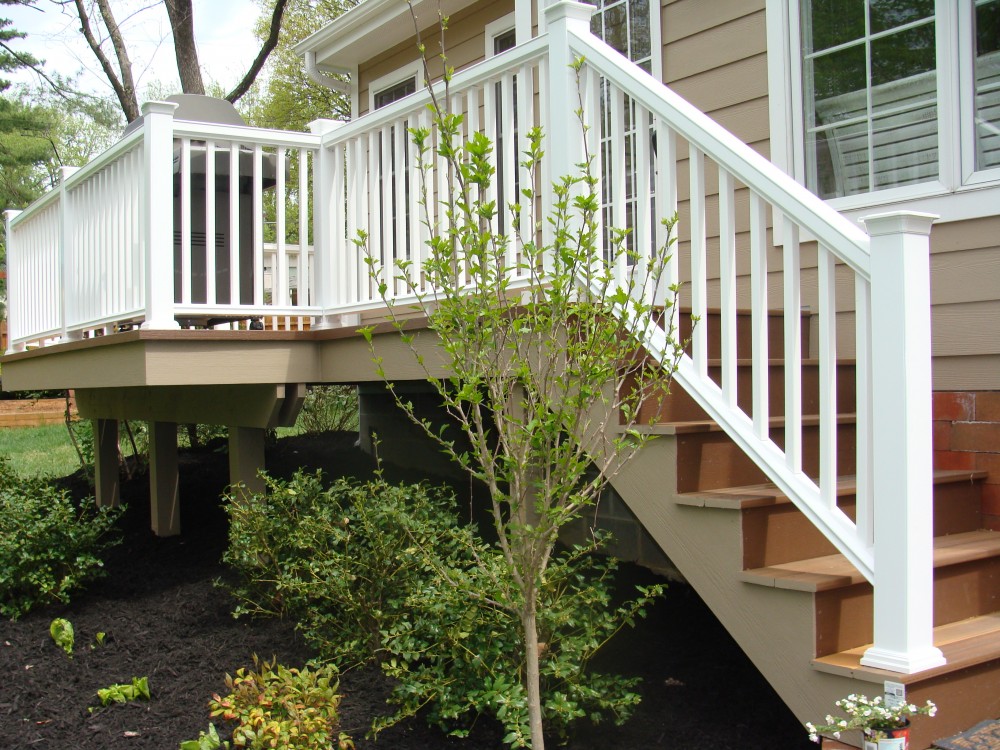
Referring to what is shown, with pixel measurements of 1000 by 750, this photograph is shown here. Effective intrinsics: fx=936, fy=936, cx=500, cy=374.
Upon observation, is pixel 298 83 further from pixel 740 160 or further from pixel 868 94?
pixel 740 160

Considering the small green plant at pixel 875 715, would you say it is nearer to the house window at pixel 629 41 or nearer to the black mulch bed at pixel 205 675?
the black mulch bed at pixel 205 675

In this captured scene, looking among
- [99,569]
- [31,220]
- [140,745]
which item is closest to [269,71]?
[31,220]

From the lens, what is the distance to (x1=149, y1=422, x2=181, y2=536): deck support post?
235 inches

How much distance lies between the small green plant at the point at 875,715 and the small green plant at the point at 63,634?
3179 mm

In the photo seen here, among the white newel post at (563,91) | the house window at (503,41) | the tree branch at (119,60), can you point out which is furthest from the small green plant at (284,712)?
the tree branch at (119,60)

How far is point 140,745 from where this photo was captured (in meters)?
3.04

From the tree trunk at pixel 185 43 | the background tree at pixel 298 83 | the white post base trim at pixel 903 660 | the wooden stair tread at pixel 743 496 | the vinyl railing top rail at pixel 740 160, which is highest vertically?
the background tree at pixel 298 83

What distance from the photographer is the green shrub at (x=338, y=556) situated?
136 inches

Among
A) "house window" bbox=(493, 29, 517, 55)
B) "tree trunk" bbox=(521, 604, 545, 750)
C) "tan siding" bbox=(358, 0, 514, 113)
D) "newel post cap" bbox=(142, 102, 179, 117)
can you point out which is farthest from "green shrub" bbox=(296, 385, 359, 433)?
"tree trunk" bbox=(521, 604, 545, 750)

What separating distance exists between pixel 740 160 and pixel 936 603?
56.6 inches

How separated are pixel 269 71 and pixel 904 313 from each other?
85.7 feet

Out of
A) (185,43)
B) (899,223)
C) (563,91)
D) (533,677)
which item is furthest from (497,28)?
(185,43)

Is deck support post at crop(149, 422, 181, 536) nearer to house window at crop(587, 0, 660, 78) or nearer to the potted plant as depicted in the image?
house window at crop(587, 0, 660, 78)

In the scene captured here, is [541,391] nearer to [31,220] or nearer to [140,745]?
[140,745]
